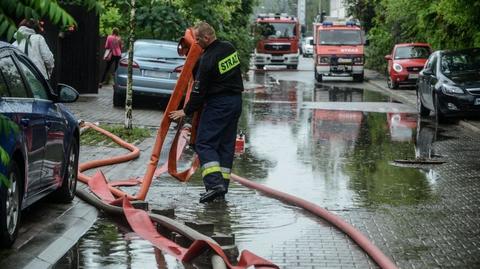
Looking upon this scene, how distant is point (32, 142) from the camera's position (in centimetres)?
838

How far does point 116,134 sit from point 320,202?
273 inches

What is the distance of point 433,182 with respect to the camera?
12469 mm

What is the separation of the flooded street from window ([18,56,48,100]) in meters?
1.32

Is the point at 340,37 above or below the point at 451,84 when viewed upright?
below

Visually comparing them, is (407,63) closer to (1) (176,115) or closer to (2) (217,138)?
(2) (217,138)

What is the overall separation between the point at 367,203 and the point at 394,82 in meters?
27.6

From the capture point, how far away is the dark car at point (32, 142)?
302 inches

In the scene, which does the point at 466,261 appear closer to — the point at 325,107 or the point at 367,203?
the point at 367,203

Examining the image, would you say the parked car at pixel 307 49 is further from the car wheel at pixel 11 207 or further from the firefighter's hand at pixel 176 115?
the car wheel at pixel 11 207

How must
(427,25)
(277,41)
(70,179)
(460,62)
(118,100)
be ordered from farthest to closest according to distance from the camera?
(277,41) < (427,25) < (118,100) < (460,62) < (70,179)

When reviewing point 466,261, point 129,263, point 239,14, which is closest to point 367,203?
point 466,261

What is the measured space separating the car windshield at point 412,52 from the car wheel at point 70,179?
29.1 meters

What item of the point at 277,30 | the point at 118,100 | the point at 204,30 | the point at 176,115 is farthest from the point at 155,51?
the point at 277,30

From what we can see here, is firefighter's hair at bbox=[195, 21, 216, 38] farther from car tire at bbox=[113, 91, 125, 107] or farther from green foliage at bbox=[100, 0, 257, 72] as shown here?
green foliage at bbox=[100, 0, 257, 72]
